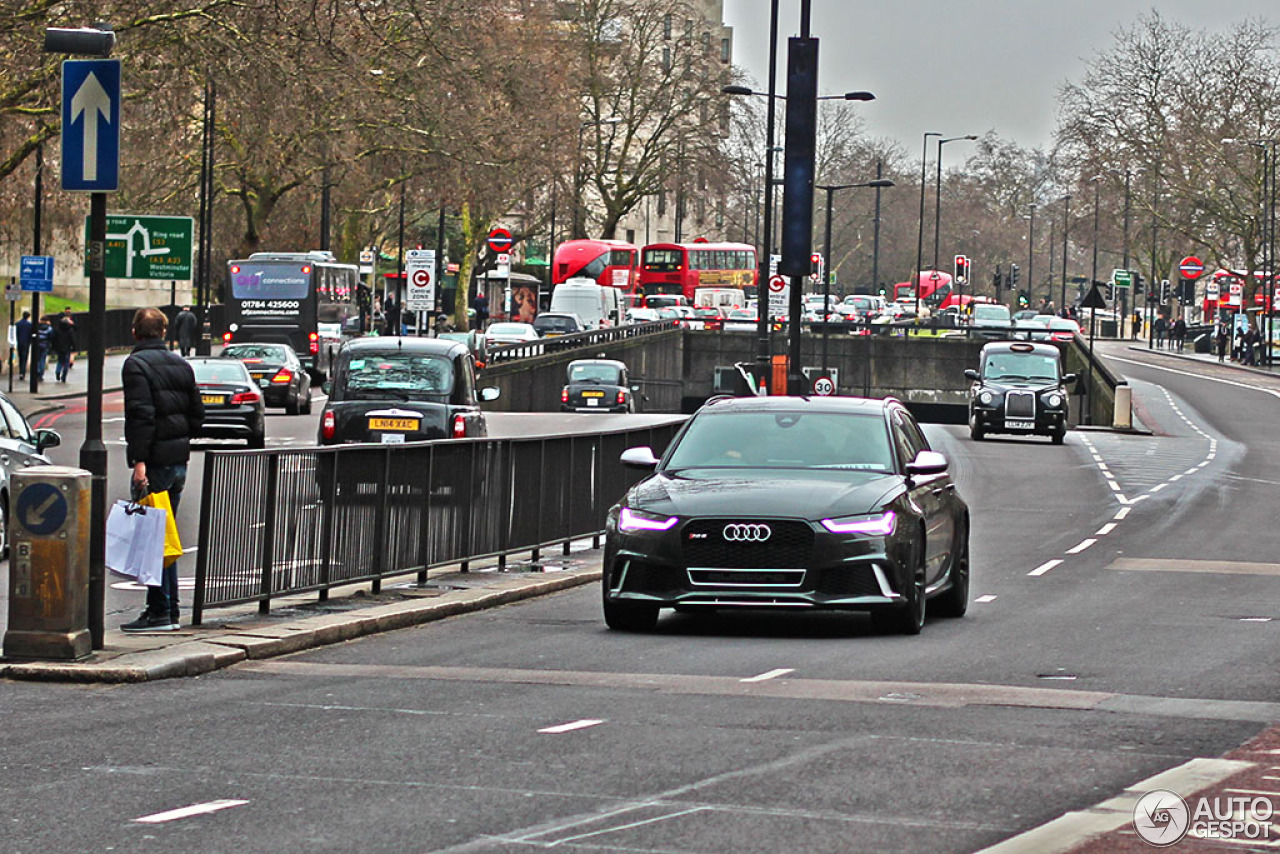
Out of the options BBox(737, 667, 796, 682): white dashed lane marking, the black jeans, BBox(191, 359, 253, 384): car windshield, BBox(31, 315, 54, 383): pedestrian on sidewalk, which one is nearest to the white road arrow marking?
the black jeans

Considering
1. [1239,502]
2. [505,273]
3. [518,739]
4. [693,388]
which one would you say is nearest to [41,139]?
[1239,502]

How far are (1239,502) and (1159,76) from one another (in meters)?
78.8

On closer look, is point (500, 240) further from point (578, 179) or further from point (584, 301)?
point (578, 179)

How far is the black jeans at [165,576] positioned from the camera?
1241 centimetres

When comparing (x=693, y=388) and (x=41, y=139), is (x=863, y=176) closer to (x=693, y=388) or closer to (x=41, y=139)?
(x=693, y=388)

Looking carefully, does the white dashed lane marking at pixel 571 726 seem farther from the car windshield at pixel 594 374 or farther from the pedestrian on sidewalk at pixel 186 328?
the pedestrian on sidewalk at pixel 186 328

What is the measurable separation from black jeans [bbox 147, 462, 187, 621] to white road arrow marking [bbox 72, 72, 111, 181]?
175 centimetres

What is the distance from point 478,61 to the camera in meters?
51.3

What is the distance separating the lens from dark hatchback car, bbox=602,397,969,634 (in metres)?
12.8

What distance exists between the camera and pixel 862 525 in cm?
1285

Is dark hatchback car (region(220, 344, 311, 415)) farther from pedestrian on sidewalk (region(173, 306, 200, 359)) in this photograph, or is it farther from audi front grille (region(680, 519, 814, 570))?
audi front grille (region(680, 519, 814, 570))

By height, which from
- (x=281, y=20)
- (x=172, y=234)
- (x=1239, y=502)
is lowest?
(x=1239, y=502)

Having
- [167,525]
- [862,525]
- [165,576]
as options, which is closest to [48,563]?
[167,525]

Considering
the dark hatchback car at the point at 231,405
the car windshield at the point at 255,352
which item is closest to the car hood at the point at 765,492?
the dark hatchback car at the point at 231,405
